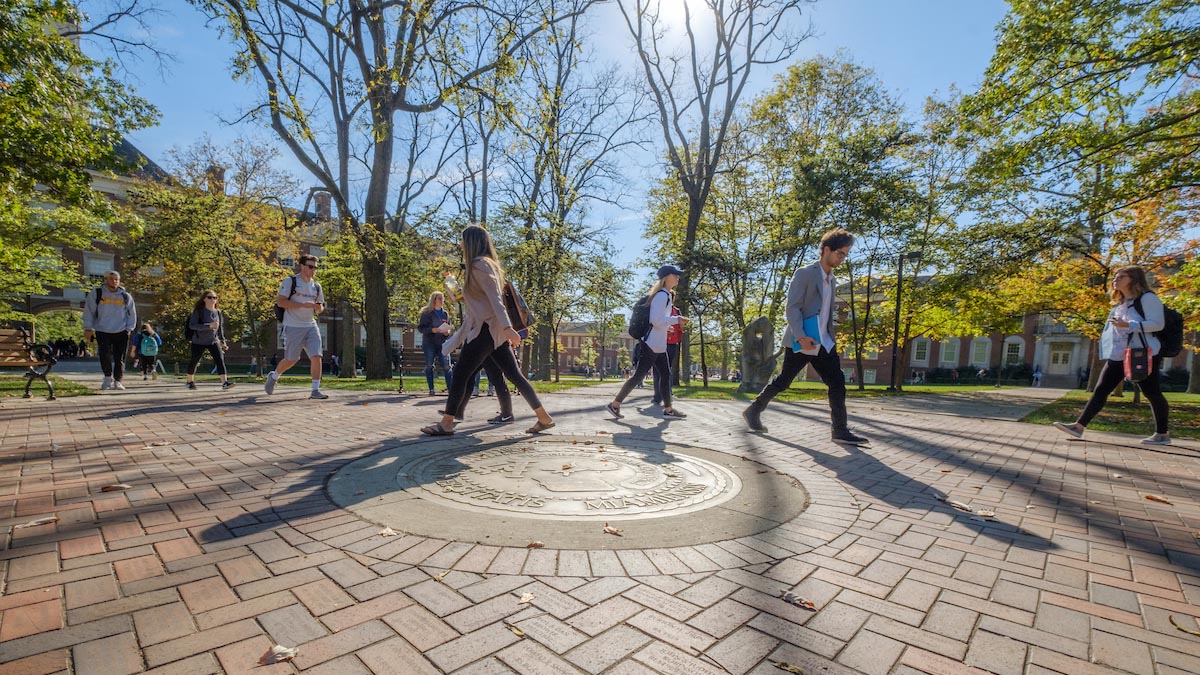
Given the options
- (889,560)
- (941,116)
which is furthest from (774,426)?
(941,116)

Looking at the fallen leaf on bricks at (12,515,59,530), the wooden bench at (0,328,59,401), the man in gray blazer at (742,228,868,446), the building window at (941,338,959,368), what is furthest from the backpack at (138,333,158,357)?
the building window at (941,338,959,368)

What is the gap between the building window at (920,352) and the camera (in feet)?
155

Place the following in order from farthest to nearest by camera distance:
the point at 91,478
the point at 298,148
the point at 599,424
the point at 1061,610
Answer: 1. the point at 298,148
2. the point at 599,424
3. the point at 91,478
4. the point at 1061,610

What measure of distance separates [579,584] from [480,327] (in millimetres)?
3387

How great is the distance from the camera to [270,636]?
1.55 meters

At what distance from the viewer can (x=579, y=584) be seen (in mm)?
1950

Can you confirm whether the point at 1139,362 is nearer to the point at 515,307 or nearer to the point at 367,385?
the point at 515,307

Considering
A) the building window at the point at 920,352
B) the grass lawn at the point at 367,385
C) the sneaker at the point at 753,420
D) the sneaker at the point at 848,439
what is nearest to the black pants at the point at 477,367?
the sneaker at the point at 753,420

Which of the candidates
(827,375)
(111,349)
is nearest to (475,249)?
(827,375)

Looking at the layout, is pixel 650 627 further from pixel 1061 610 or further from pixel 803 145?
pixel 803 145

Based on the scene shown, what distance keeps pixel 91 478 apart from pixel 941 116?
26.9m

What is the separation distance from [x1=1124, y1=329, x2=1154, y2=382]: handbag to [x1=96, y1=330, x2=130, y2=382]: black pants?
48.5ft

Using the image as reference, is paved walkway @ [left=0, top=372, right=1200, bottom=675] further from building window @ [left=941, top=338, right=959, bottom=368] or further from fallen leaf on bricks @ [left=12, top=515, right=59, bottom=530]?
building window @ [left=941, top=338, right=959, bottom=368]

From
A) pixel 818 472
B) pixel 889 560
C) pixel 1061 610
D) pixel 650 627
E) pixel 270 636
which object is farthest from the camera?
pixel 818 472
